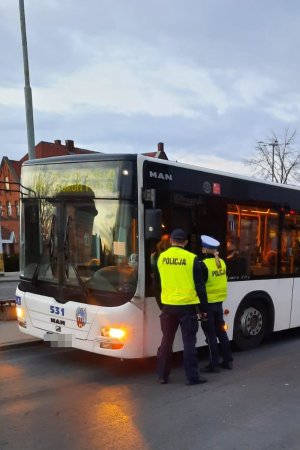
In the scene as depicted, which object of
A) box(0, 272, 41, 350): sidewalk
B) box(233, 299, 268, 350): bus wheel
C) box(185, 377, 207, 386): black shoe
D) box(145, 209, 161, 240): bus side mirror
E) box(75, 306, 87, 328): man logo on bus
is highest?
box(145, 209, 161, 240): bus side mirror

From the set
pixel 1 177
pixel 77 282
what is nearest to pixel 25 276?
pixel 77 282

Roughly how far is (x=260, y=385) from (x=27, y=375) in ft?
9.40

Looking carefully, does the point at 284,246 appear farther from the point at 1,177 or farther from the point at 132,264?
the point at 1,177

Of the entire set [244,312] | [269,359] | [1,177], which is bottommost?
[269,359]

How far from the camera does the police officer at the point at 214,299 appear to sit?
619 centimetres

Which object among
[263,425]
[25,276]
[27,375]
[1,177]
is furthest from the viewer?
[1,177]

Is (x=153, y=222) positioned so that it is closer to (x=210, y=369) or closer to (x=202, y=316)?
(x=202, y=316)

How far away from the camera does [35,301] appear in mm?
6496

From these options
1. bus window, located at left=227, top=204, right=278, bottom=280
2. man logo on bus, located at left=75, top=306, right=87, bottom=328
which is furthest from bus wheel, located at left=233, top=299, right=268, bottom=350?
man logo on bus, located at left=75, top=306, right=87, bottom=328

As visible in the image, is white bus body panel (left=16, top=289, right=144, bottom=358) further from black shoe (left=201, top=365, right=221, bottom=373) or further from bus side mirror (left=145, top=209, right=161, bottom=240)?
black shoe (left=201, top=365, right=221, bottom=373)

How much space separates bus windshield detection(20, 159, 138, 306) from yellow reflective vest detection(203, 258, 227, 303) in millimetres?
1010

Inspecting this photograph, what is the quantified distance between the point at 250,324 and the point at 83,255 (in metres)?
2.95

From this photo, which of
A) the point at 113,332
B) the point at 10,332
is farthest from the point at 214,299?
the point at 10,332

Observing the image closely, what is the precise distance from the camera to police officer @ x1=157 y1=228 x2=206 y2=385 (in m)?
5.61
